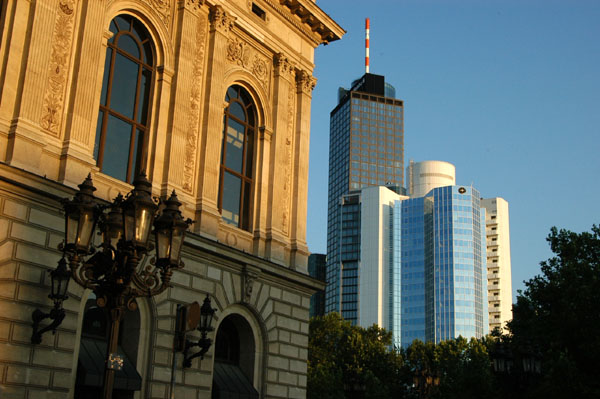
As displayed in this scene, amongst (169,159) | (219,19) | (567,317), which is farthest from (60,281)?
(567,317)

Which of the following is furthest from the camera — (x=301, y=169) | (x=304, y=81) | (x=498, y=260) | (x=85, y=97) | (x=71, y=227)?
(x=498, y=260)

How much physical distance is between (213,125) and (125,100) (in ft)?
12.1

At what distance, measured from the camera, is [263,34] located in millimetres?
29984

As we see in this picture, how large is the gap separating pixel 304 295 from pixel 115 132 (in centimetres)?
1076

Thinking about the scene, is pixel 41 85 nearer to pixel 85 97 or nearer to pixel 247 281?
pixel 85 97

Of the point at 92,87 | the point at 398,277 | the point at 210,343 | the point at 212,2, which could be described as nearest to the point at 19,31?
the point at 92,87

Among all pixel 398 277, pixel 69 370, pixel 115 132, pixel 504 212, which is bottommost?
pixel 69 370

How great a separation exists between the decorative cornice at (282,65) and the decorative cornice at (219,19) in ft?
11.7

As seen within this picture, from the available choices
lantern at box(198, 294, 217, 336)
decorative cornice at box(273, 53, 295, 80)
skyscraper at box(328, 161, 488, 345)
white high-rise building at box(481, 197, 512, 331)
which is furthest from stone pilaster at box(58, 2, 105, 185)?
white high-rise building at box(481, 197, 512, 331)

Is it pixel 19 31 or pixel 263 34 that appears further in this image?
pixel 263 34

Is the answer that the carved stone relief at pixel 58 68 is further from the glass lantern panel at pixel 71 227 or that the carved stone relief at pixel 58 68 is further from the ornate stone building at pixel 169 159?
the glass lantern panel at pixel 71 227

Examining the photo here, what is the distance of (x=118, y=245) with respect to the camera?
13.1 meters

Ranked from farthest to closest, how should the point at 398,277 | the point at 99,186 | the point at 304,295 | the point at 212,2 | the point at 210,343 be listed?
the point at 398,277, the point at 304,295, the point at 212,2, the point at 210,343, the point at 99,186

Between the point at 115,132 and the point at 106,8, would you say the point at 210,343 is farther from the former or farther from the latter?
the point at 106,8
